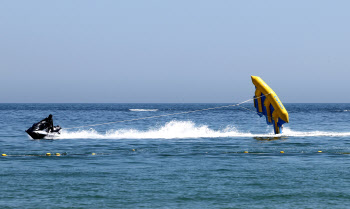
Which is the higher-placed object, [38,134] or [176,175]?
[38,134]

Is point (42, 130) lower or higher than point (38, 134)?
higher

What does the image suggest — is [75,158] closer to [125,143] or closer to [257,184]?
[125,143]

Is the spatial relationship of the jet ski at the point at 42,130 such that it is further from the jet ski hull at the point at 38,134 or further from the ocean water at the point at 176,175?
the ocean water at the point at 176,175

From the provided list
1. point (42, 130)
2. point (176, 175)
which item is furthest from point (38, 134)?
point (176, 175)

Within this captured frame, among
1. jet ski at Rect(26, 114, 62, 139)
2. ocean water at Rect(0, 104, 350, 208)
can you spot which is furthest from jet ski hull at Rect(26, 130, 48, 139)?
ocean water at Rect(0, 104, 350, 208)

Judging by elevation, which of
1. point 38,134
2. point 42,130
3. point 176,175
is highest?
point 42,130

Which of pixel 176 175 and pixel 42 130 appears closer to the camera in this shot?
pixel 176 175

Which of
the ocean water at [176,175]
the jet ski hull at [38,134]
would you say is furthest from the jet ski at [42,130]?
the ocean water at [176,175]

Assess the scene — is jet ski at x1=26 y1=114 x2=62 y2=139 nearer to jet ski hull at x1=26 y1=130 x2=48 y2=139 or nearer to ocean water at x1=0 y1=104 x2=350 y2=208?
jet ski hull at x1=26 y1=130 x2=48 y2=139

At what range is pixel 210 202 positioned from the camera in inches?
555

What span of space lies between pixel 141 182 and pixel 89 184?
68.4 inches

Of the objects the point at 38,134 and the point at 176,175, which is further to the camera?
the point at 38,134

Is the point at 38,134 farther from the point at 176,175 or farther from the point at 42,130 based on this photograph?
the point at 176,175

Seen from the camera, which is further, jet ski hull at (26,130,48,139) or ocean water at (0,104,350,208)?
jet ski hull at (26,130,48,139)
